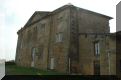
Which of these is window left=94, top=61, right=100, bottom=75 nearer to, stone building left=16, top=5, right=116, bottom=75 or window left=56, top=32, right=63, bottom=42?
stone building left=16, top=5, right=116, bottom=75

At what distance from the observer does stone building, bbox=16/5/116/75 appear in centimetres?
2374

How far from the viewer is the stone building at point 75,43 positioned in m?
23.7

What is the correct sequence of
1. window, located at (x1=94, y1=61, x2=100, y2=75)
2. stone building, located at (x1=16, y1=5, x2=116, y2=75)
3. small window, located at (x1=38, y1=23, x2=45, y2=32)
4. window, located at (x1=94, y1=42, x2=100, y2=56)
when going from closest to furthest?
stone building, located at (x1=16, y1=5, x2=116, y2=75), window, located at (x1=94, y1=61, x2=100, y2=75), window, located at (x1=94, y1=42, x2=100, y2=56), small window, located at (x1=38, y1=23, x2=45, y2=32)

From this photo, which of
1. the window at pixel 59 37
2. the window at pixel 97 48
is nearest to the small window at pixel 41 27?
the window at pixel 59 37

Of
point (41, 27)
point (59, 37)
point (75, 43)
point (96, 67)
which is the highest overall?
point (41, 27)

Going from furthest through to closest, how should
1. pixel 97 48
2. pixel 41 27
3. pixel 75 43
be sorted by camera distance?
pixel 41 27 < pixel 75 43 < pixel 97 48

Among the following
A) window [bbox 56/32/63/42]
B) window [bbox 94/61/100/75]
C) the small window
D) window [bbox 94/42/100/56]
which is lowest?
window [bbox 94/61/100/75]

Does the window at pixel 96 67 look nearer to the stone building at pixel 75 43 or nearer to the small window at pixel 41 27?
the stone building at pixel 75 43

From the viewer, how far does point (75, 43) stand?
27.6 m

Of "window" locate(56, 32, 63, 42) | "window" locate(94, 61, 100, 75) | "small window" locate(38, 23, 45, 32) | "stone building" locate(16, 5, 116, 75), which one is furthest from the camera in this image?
"small window" locate(38, 23, 45, 32)

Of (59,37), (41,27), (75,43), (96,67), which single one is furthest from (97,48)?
(41,27)

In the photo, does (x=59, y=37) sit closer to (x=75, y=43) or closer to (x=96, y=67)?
(x=75, y=43)

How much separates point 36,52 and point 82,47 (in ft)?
37.4

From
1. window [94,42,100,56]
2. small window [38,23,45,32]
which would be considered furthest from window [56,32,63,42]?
window [94,42,100,56]
